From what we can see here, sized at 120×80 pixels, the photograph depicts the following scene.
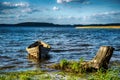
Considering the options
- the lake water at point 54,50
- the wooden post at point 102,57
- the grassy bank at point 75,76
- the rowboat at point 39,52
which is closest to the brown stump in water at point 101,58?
the wooden post at point 102,57

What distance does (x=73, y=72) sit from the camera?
1619 centimetres

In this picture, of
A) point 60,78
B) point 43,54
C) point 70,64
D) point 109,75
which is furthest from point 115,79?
point 43,54

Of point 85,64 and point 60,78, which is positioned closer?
point 60,78

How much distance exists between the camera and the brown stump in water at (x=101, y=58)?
1580 centimetres

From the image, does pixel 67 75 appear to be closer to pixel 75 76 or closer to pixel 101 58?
pixel 75 76

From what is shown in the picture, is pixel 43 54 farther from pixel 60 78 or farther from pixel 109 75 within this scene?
pixel 109 75

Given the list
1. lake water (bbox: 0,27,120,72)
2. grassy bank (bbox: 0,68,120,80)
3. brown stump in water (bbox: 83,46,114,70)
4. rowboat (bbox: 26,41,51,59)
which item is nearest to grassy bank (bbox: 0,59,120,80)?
grassy bank (bbox: 0,68,120,80)

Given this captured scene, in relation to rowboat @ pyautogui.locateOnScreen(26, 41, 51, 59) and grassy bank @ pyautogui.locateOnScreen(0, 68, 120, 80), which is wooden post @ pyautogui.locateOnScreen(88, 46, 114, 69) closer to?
grassy bank @ pyautogui.locateOnScreen(0, 68, 120, 80)

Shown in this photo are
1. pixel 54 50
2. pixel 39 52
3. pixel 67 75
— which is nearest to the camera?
pixel 67 75

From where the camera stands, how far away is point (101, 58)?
16.0 m

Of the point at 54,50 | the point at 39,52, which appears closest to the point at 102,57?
the point at 39,52

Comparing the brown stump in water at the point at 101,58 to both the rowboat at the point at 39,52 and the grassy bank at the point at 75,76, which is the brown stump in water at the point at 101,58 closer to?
the grassy bank at the point at 75,76

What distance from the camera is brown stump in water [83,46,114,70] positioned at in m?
15.8

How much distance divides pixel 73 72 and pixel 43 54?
1053 cm
